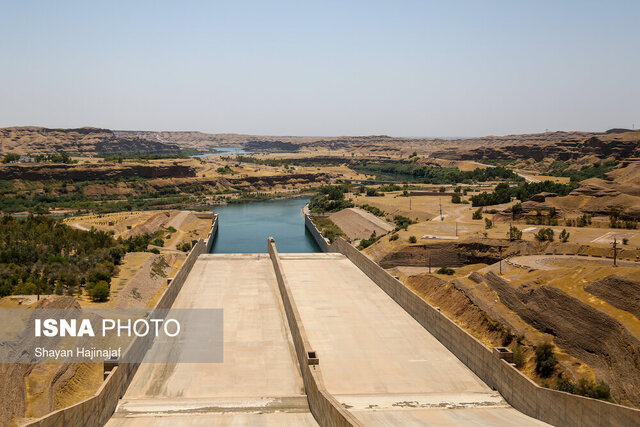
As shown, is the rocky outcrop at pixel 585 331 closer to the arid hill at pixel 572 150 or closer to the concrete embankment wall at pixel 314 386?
the concrete embankment wall at pixel 314 386

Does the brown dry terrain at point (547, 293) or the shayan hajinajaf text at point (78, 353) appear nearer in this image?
the brown dry terrain at point (547, 293)

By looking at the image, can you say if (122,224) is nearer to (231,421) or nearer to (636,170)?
(231,421)

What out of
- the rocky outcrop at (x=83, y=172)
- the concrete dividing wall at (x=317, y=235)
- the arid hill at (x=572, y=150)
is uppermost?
the arid hill at (x=572, y=150)

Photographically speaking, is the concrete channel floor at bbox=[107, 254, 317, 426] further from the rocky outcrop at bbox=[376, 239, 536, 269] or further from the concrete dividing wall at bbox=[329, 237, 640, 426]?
the rocky outcrop at bbox=[376, 239, 536, 269]

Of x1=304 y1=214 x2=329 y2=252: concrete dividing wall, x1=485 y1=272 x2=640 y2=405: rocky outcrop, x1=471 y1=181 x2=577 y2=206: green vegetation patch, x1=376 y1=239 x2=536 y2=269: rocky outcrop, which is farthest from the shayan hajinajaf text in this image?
x1=471 y1=181 x2=577 y2=206: green vegetation patch

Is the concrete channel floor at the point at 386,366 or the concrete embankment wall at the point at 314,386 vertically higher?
the concrete embankment wall at the point at 314,386

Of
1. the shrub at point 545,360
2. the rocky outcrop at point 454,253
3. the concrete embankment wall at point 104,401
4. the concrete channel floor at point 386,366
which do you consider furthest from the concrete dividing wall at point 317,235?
the shrub at point 545,360

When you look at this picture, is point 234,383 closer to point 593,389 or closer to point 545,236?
point 593,389
